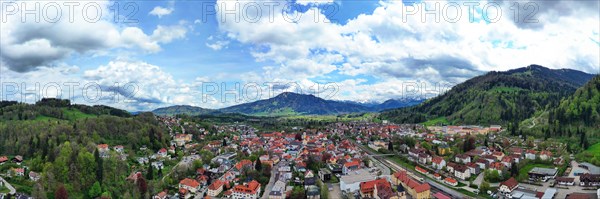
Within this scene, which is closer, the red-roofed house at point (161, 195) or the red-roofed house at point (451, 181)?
the red-roofed house at point (161, 195)

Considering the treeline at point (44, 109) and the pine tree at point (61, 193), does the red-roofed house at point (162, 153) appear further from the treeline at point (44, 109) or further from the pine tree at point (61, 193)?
the treeline at point (44, 109)

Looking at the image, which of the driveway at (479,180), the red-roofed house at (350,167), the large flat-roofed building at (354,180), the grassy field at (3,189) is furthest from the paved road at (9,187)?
the driveway at (479,180)

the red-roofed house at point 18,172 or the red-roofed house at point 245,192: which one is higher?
the red-roofed house at point 18,172

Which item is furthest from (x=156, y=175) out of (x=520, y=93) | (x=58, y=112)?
(x=520, y=93)

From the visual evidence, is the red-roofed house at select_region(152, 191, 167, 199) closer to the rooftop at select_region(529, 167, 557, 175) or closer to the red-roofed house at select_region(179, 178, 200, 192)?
the red-roofed house at select_region(179, 178, 200, 192)

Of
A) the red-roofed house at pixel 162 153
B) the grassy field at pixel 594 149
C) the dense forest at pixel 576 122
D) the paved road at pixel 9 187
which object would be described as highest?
the dense forest at pixel 576 122

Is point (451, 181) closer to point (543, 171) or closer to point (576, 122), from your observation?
point (543, 171)
